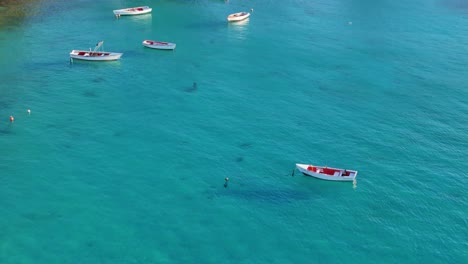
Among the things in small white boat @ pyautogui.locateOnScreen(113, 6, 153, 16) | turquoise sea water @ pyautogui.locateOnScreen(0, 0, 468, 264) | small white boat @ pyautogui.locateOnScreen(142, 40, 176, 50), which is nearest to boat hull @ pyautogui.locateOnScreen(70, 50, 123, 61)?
turquoise sea water @ pyautogui.locateOnScreen(0, 0, 468, 264)

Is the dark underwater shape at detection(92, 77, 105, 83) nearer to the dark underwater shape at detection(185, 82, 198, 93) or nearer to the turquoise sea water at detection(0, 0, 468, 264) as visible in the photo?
the turquoise sea water at detection(0, 0, 468, 264)

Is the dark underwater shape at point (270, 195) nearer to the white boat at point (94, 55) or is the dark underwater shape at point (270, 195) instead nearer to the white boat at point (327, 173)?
the white boat at point (327, 173)

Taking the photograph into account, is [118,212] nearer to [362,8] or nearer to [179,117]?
[179,117]

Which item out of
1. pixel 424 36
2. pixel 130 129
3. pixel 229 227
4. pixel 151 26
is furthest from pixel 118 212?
pixel 424 36

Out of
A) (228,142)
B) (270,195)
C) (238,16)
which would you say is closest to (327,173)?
(270,195)

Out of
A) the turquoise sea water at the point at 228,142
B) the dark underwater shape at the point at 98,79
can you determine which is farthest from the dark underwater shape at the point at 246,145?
the dark underwater shape at the point at 98,79
